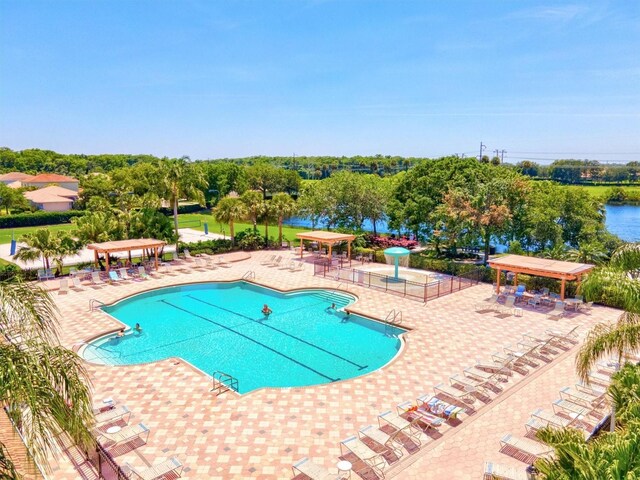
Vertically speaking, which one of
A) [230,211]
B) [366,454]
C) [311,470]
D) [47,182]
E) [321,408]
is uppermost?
[47,182]

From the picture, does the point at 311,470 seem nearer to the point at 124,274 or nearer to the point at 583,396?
the point at 583,396

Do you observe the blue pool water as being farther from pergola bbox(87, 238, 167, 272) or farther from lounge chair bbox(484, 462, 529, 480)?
lounge chair bbox(484, 462, 529, 480)

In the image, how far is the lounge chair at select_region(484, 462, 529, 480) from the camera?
9498 mm

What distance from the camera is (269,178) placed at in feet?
280

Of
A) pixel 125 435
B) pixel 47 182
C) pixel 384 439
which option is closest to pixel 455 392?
pixel 384 439

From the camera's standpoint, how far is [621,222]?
7312 cm

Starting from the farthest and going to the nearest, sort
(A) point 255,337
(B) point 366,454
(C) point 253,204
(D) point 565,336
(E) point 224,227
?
1. (E) point 224,227
2. (C) point 253,204
3. (A) point 255,337
4. (D) point 565,336
5. (B) point 366,454

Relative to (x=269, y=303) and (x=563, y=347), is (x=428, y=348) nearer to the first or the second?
(x=563, y=347)

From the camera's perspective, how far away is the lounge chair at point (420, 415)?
11.9m

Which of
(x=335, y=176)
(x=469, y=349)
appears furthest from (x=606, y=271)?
(x=335, y=176)

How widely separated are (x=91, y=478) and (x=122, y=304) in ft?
50.4

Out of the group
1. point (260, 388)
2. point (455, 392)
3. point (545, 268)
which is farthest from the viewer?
point (545, 268)

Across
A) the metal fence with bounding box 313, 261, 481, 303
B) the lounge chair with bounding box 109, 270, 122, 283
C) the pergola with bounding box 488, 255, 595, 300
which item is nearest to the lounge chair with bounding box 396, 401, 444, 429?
the metal fence with bounding box 313, 261, 481, 303

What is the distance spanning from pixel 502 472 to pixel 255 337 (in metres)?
12.2
